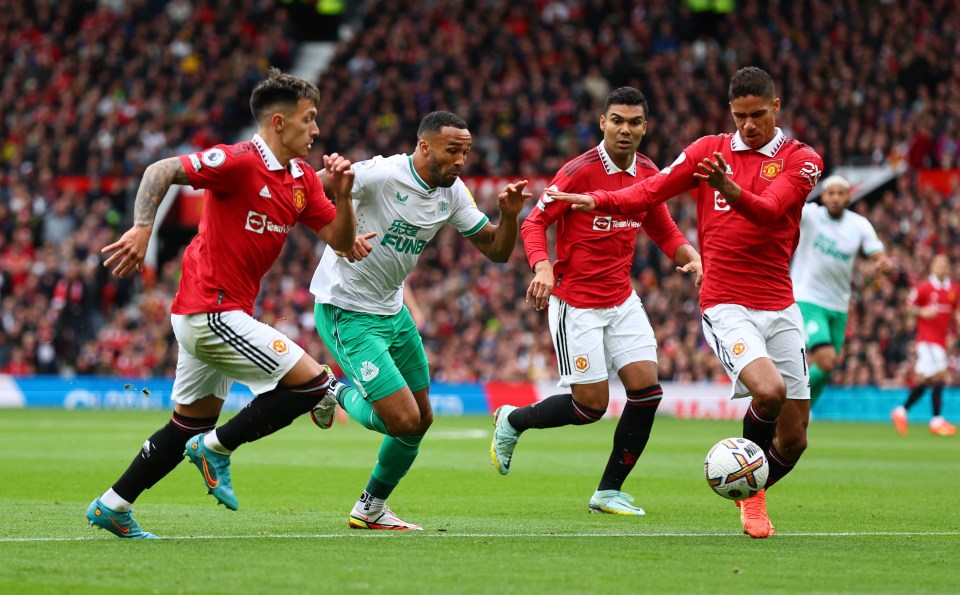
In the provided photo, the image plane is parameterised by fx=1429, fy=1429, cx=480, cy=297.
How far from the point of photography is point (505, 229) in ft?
29.7

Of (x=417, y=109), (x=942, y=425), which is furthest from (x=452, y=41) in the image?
(x=942, y=425)

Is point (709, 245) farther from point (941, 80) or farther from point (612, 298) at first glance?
point (941, 80)

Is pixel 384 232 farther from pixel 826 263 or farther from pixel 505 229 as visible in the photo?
pixel 826 263

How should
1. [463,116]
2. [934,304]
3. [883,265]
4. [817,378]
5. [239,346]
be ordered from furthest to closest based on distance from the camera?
[463,116]
[934,304]
[817,378]
[883,265]
[239,346]

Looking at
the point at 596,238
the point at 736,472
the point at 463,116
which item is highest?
the point at 463,116

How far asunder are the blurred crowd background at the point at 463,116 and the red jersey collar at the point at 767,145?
57.3ft

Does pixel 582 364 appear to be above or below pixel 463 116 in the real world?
below

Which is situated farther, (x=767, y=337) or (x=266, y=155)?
(x=767, y=337)

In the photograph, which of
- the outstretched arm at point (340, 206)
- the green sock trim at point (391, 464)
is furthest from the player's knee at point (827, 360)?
the outstretched arm at point (340, 206)

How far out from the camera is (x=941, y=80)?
1214 inches

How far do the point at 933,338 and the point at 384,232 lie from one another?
1376 cm

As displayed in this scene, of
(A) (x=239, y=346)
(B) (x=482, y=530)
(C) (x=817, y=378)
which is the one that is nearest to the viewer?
(A) (x=239, y=346)

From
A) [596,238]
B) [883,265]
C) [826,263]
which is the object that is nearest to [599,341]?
[596,238]

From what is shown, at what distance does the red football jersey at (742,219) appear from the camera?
8766 mm
